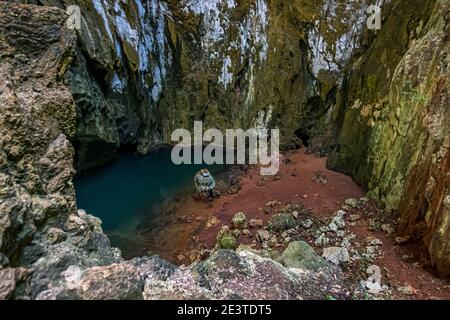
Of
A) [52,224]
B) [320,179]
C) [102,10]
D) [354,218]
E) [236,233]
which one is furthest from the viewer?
[102,10]

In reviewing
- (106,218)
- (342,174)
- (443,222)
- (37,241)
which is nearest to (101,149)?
(106,218)

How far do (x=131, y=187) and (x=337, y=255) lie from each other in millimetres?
10767

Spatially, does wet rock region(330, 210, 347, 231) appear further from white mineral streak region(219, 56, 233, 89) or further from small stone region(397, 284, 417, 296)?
white mineral streak region(219, 56, 233, 89)

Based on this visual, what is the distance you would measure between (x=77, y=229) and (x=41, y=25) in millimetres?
2886

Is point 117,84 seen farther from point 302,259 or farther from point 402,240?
point 402,240

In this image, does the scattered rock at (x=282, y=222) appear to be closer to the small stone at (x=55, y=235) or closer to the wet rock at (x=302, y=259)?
the wet rock at (x=302, y=259)

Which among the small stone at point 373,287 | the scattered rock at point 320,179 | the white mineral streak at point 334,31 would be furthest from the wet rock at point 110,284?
the white mineral streak at point 334,31

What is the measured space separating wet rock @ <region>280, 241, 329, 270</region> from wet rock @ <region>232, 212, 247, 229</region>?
3.83m

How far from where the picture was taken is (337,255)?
719 cm

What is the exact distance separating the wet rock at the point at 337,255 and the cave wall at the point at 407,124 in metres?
1.62

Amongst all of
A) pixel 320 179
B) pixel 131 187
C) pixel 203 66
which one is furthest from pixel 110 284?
pixel 203 66

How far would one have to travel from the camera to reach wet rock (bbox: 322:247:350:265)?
23.1 ft

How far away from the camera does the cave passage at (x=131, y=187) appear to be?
41.5ft

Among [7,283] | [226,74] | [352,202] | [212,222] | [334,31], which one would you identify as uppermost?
[334,31]
